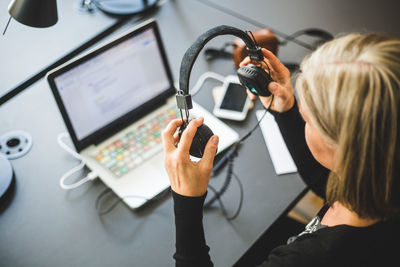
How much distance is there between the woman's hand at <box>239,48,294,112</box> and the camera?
852mm

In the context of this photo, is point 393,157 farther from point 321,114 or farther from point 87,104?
point 87,104

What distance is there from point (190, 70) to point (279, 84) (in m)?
0.31

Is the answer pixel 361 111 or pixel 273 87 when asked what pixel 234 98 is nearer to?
pixel 273 87

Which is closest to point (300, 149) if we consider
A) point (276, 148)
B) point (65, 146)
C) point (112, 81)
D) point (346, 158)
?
point (276, 148)

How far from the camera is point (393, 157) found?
1.98 ft

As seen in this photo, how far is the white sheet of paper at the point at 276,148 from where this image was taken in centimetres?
101

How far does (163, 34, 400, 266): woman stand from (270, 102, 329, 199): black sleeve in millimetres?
128

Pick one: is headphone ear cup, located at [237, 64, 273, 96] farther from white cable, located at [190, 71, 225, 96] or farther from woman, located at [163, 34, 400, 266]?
white cable, located at [190, 71, 225, 96]

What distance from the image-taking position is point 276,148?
3.45 feet

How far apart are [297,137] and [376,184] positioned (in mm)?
329

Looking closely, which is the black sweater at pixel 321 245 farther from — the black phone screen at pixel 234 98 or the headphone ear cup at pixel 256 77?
the black phone screen at pixel 234 98

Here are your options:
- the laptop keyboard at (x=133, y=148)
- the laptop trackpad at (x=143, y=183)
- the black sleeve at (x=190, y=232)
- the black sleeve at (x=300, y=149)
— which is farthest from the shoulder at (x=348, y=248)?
the laptop keyboard at (x=133, y=148)

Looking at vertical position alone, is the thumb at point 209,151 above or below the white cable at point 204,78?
above

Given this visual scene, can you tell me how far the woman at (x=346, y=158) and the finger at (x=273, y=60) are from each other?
0.24ft
